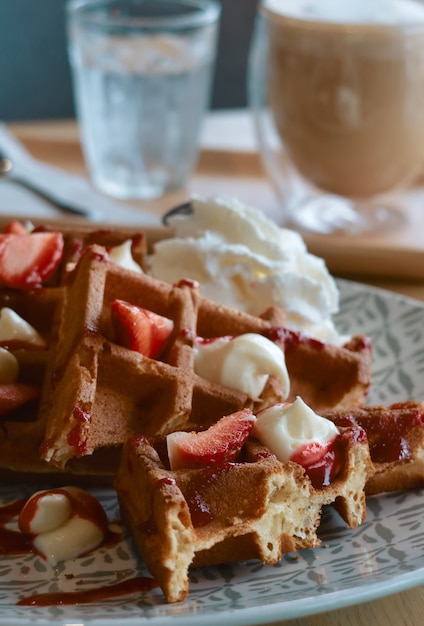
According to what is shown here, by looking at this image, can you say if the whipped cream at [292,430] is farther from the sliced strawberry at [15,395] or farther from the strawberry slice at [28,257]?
the strawberry slice at [28,257]

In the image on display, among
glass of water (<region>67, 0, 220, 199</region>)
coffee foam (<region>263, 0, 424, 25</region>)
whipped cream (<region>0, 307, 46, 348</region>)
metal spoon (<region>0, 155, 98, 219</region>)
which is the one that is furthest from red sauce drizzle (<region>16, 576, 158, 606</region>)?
glass of water (<region>67, 0, 220, 199</region>)

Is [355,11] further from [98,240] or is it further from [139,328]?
[139,328]

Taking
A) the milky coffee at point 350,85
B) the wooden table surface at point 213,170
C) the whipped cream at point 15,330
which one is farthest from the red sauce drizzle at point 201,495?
the milky coffee at point 350,85

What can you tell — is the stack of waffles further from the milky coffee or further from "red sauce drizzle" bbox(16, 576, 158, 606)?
the milky coffee

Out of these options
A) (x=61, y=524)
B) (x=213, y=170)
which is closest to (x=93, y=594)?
(x=61, y=524)

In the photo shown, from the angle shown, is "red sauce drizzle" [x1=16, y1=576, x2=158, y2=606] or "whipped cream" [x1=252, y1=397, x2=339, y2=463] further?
"whipped cream" [x1=252, y1=397, x2=339, y2=463]

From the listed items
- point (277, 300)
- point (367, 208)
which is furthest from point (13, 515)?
point (367, 208)
